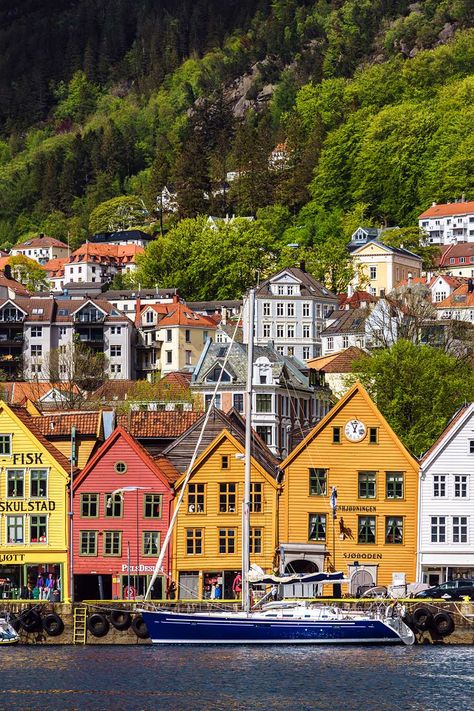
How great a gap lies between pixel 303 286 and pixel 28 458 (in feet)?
327

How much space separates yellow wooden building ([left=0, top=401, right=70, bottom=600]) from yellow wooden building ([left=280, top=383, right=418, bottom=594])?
11.7 meters

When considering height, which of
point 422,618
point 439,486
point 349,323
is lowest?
point 422,618

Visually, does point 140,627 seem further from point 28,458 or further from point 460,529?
point 460,529

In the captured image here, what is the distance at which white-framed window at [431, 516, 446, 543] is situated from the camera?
91.0m

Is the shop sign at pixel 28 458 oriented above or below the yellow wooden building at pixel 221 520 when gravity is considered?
above

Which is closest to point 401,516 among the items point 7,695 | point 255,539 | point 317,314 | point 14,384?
point 255,539

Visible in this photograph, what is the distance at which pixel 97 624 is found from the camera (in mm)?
77750

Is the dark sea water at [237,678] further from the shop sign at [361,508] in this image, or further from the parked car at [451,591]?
the shop sign at [361,508]

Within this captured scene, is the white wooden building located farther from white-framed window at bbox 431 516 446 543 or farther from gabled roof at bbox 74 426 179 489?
gabled roof at bbox 74 426 179 489

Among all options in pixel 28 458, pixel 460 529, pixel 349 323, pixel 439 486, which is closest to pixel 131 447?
pixel 28 458

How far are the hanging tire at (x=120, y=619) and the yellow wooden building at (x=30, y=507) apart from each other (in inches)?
460

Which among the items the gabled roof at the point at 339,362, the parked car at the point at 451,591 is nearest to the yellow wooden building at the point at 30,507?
the parked car at the point at 451,591

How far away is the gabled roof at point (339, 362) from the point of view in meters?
156

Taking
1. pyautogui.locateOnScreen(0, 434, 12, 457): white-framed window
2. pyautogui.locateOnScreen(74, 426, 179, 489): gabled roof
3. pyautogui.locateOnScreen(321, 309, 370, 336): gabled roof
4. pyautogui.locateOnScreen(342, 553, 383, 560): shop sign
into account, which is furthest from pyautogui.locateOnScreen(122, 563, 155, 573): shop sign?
pyautogui.locateOnScreen(321, 309, 370, 336): gabled roof
